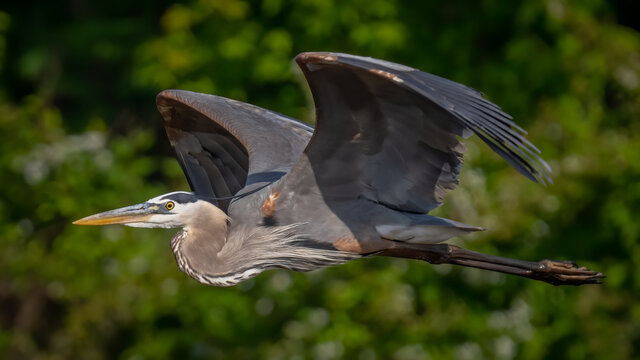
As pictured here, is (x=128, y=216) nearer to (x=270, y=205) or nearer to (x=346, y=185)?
(x=270, y=205)

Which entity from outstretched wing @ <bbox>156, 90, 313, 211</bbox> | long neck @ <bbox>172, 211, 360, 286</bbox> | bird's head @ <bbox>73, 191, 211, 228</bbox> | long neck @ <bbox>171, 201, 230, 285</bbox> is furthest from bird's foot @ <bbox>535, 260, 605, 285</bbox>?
bird's head @ <bbox>73, 191, 211, 228</bbox>

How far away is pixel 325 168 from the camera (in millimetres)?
5062

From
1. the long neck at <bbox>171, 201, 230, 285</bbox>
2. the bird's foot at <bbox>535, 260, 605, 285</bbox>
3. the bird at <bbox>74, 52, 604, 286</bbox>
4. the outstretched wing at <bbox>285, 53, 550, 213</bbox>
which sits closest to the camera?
the outstretched wing at <bbox>285, 53, 550, 213</bbox>

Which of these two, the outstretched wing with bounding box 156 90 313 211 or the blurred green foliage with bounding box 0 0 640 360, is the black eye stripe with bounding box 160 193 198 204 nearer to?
the outstretched wing with bounding box 156 90 313 211

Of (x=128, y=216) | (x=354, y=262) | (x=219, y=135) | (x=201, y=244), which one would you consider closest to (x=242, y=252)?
(x=201, y=244)

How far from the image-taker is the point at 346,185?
516cm

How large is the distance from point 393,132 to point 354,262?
3.83 metres

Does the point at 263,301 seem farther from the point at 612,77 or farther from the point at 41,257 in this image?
the point at 612,77

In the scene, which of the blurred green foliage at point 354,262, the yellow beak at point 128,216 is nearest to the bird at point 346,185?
the yellow beak at point 128,216

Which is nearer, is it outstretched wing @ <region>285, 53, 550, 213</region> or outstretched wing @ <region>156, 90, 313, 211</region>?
outstretched wing @ <region>285, 53, 550, 213</region>

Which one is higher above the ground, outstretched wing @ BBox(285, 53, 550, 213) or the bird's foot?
outstretched wing @ BBox(285, 53, 550, 213)

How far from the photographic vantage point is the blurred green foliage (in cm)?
859

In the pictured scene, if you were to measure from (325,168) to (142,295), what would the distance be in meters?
4.34

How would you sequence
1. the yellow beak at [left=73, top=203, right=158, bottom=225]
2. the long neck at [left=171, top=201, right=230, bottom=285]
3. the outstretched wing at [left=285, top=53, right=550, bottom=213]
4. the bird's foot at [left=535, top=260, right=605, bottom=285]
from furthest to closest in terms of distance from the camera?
1. the bird's foot at [left=535, top=260, right=605, bottom=285]
2. the long neck at [left=171, top=201, right=230, bottom=285]
3. the yellow beak at [left=73, top=203, right=158, bottom=225]
4. the outstretched wing at [left=285, top=53, right=550, bottom=213]
